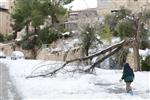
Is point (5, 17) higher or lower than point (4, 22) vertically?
higher

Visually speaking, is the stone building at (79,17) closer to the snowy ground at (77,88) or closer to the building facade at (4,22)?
the snowy ground at (77,88)

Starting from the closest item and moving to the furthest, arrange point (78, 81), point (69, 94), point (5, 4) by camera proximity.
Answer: point (69, 94), point (78, 81), point (5, 4)

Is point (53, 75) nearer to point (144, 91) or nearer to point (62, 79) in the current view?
point (62, 79)

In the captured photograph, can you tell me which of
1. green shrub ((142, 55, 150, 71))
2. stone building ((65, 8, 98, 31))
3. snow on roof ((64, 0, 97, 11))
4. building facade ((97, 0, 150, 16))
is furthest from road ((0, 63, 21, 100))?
snow on roof ((64, 0, 97, 11))

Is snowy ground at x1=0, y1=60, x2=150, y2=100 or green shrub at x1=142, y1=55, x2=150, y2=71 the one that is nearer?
snowy ground at x1=0, y1=60, x2=150, y2=100

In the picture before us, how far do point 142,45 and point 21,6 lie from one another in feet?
100

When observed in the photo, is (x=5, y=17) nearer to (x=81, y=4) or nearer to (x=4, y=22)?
(x=4, y=22)

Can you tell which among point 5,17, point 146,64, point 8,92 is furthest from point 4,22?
point 8,92

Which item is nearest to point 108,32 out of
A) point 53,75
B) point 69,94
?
point 53,75

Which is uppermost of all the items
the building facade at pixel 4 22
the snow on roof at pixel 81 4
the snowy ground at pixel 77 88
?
the snow on roof at pixel 81 4

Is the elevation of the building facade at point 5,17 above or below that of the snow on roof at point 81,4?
below

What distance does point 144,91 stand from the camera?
1945 cm

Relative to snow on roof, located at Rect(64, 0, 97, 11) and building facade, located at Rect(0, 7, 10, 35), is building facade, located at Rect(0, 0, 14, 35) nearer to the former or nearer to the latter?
building facade, located at Rect(0, 7, 10, 35)

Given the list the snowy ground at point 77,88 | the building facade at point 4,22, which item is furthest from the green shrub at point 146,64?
the building facade at point 4,22
